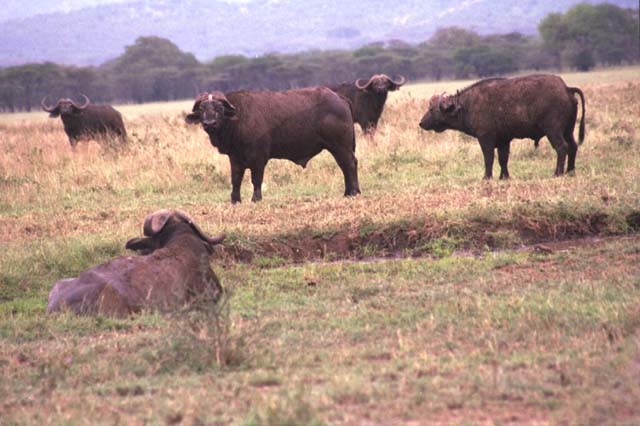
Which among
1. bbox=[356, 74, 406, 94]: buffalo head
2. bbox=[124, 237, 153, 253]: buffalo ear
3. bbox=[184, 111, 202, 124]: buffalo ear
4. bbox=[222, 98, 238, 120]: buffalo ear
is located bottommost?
bbox=[124, 237, 153, 253]: buffalo ear

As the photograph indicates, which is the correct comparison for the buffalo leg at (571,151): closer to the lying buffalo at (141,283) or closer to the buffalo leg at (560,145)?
the buffalo leg at (560,145)

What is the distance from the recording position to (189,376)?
240 inches

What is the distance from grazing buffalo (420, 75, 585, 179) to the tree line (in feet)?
169

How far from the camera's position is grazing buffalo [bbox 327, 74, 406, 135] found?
19987 millimetres

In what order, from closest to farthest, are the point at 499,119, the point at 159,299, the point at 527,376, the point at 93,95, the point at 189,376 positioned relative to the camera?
the point at 527,376 → the point at 189,376 → the point at 159,299 → the point at 499,119 → the point at 93,95

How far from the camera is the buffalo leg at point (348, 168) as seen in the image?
12719 millimetres

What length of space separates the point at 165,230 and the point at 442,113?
6.26 metres

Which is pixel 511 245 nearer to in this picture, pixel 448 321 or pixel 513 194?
pixel 513 194

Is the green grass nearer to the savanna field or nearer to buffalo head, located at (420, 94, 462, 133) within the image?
the savanna field

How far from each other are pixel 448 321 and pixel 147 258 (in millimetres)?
2661

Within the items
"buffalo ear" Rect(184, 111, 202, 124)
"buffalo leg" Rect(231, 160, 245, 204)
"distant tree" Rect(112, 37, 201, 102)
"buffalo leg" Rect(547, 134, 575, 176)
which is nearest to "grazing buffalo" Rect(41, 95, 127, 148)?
"buffalo ear" Rect(184, 111, 202, 124)

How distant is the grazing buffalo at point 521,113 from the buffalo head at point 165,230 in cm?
521

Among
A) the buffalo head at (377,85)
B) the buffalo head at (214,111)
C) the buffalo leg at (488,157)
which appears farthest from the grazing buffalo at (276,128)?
the buffalo head at (377,85)

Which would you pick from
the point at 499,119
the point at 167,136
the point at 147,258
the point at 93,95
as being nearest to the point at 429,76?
the point at 93,95
